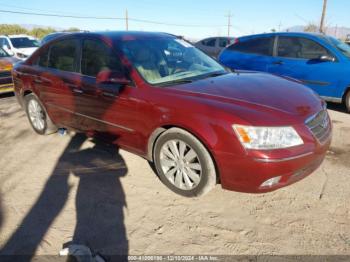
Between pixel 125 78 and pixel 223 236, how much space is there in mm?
1881

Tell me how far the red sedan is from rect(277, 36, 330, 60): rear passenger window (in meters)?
2.96

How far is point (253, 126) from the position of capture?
8.88 feet

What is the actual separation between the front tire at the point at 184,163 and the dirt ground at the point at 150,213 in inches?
5.4

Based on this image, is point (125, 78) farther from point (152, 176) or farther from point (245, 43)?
point (245, 43)

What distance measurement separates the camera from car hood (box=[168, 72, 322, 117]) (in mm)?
2982

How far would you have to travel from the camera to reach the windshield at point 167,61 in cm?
359

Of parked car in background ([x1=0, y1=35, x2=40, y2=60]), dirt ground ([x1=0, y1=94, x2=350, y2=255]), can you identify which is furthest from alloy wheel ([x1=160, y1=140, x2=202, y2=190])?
parked car in background ([x1=0, y1=35, x2=40, y2=60])

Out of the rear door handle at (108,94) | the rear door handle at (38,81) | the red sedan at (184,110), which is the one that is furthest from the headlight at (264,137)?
the rear door handle at (38,81)

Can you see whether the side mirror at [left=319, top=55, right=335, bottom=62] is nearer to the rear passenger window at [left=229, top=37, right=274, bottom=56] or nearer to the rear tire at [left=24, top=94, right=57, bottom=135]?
the rear passenger window at [left=229, top=37, right=274, bottom=56]

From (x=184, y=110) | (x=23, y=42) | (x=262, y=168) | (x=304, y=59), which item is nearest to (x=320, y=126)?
(x=262, y=168)

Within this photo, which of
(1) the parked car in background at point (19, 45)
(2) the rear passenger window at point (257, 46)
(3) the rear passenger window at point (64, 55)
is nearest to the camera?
(3) the rear passenger window at point (64, 55)

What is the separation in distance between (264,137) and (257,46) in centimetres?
496

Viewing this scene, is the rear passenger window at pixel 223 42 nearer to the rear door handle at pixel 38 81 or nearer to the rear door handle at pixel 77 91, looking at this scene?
the rear door handle at pixel 38 81

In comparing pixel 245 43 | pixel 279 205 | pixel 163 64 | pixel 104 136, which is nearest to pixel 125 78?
pixel 163 64
